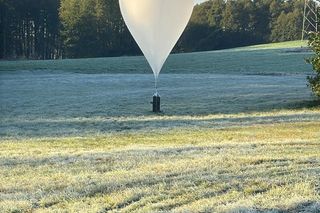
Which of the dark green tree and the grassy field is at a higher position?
the dark green tree

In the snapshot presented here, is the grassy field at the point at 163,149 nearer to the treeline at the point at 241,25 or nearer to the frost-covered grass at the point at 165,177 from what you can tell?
the frost-covered grass at the point at 165,177

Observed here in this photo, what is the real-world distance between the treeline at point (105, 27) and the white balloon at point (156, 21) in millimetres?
51765

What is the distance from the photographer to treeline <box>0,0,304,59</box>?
6775 cm

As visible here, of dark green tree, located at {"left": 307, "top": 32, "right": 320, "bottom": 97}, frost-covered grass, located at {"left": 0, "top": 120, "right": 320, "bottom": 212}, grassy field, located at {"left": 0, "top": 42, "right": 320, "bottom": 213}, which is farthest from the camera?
dark green tree, located at {"left": 307, "top": 32, "right": 320, "bottom": 97}

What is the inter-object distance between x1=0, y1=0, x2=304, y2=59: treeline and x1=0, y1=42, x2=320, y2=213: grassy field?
41905mm

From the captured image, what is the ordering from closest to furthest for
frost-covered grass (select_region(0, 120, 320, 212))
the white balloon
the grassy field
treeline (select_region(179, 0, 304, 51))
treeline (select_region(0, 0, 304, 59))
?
frost-covered grass (select_region(0, 120, 320, 212))
the grassy field
the white balloon
treeline (select_region(0, 0, 304, 59))
treeline (select_region(179, 0, 304, 51))

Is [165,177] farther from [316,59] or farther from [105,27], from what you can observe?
[105,27]

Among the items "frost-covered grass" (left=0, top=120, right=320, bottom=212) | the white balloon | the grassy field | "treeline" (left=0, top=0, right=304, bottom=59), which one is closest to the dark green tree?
the grassy field

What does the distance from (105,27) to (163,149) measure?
59688 mm

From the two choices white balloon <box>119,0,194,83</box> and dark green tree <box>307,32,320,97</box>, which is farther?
dark green tree <box>307,32,320,97</box>

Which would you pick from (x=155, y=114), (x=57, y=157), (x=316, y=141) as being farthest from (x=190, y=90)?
(x=57, y=157)

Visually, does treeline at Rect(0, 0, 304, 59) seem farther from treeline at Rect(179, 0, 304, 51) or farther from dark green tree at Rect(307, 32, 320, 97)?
dark green tree at Rect(307, 32, 320, 97)

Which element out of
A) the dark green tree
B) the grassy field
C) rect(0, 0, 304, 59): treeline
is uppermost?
rect(0, 0, 304, 59): treeline

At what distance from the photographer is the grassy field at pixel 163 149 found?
544 cm
